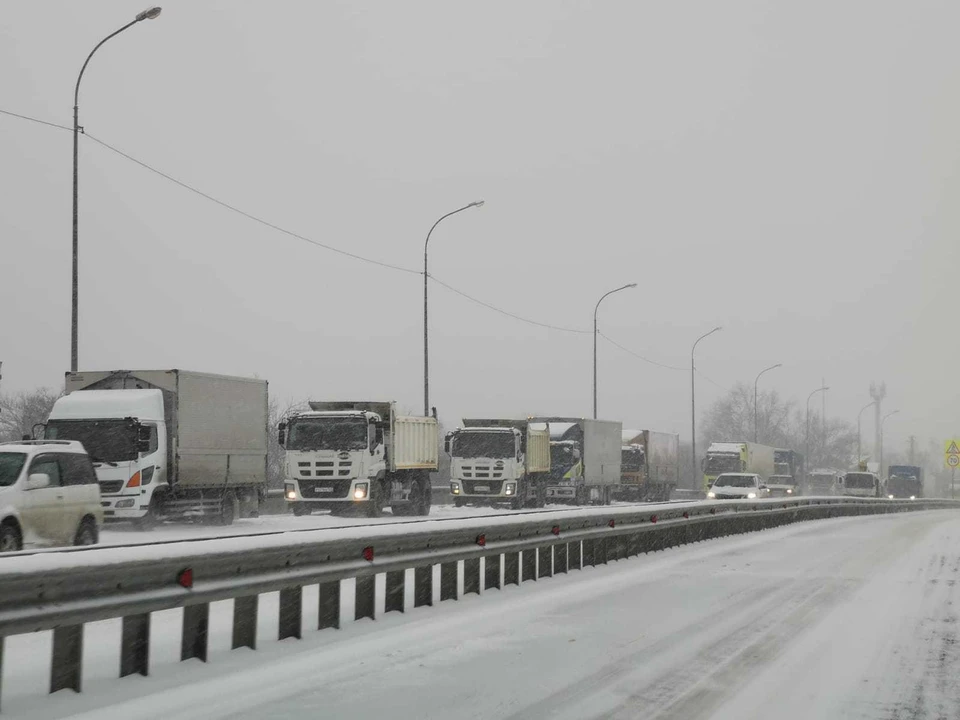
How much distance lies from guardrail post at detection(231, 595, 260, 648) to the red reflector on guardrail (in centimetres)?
89

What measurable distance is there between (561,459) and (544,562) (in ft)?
103

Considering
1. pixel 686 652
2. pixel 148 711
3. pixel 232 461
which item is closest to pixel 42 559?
pixel 148 711

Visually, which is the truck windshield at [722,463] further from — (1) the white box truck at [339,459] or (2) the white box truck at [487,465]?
(1) the white box truck at [339,459]

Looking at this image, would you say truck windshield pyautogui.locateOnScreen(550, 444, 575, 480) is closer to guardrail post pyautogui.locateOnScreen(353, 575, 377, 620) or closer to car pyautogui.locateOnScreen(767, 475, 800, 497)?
car pyautogui.locateOnScreen(767, 475, 800, 497)

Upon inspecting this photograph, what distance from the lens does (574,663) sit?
905 cm

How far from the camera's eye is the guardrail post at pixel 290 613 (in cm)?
991

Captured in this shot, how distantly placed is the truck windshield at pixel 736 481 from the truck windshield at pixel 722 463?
15.9m

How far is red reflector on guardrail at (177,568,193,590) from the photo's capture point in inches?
332

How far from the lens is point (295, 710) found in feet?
24.0

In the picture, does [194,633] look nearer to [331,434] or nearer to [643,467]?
[331,434]

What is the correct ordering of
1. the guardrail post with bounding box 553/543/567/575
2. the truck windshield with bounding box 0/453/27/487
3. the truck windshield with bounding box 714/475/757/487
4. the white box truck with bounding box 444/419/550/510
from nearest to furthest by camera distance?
the guardrail post with bounding box 553/543/567/575
the truck windshield with bounding box 0/453/27/487
the white box truck with bounding box 444/419/550/510
the truck windshield with bounding box 714/475/757/487

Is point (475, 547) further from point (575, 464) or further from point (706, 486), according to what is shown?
point (706, 486)

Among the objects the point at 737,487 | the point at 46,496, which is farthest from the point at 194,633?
the point at 737,487

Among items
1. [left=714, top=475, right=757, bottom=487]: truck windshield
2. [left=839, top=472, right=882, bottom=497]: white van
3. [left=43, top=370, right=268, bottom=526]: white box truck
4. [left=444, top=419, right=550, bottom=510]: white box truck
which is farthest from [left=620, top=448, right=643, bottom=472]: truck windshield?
[left=43, top=370, right=268, bottom=526]: white box truck
